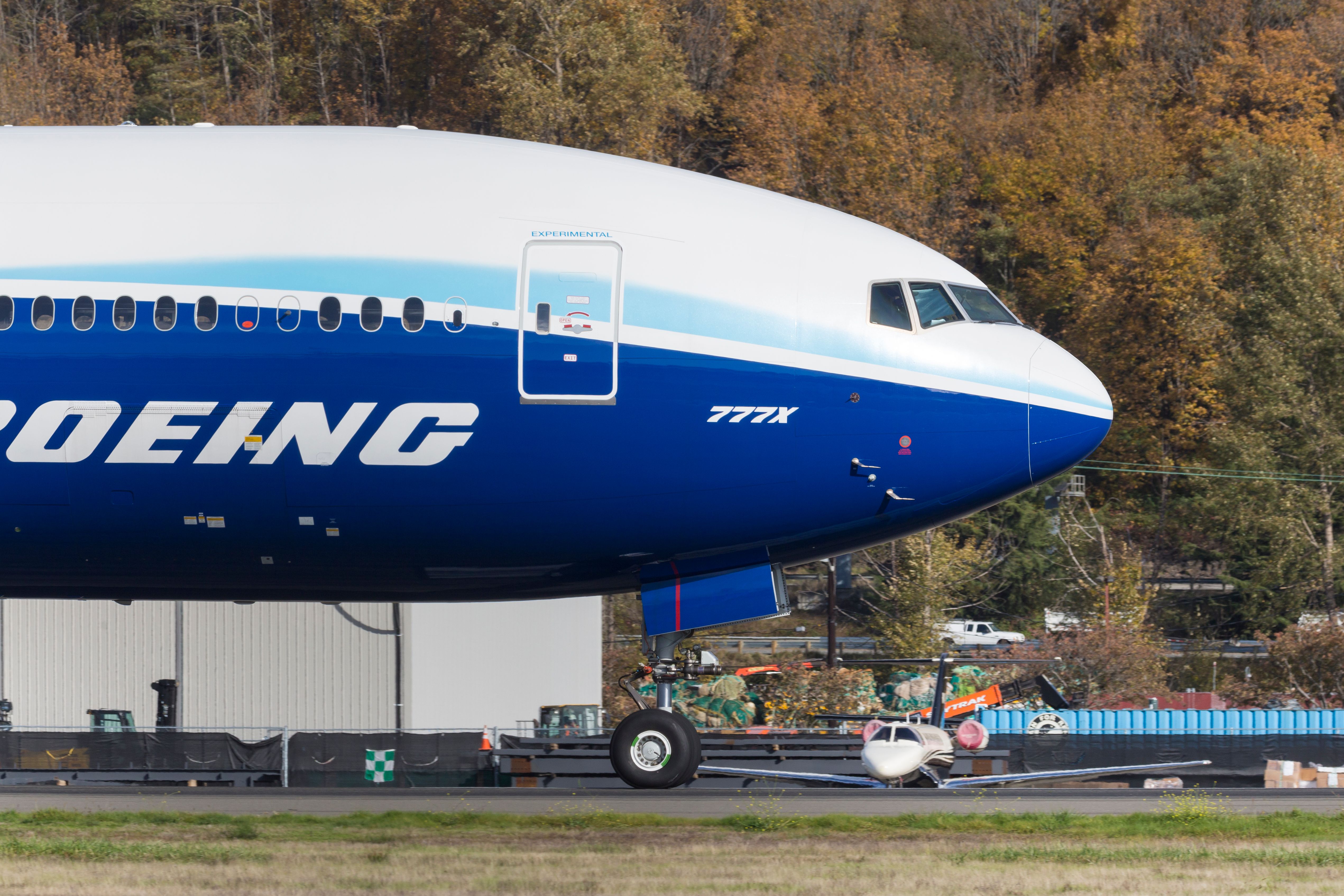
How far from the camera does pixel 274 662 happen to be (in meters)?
33.0

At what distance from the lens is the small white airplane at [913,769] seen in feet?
82.8

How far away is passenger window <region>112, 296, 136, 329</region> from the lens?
1672 centimetres

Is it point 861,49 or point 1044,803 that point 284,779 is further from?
point 861,49

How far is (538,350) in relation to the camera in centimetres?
1666

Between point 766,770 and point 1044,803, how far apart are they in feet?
22.9

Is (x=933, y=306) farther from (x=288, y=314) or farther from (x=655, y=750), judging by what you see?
(x=288, y=314)

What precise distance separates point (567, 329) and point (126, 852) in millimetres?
7524

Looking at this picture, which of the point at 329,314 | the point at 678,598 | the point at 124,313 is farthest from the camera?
the point at 678,598

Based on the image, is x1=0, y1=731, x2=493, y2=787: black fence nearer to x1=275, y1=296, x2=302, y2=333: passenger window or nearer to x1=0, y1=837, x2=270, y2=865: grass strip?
x1=0, y1=837, x2=270, y2=865: grass strip

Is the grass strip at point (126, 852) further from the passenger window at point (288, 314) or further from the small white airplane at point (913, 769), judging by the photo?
the small white airplane at point (913, 769)

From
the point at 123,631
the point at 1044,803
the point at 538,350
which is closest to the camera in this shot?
the point at 538,350

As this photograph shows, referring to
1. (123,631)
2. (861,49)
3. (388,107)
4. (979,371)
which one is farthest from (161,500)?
(861,49)

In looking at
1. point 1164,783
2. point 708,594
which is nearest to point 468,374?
point 708,594

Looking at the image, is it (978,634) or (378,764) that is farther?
(978,634)
